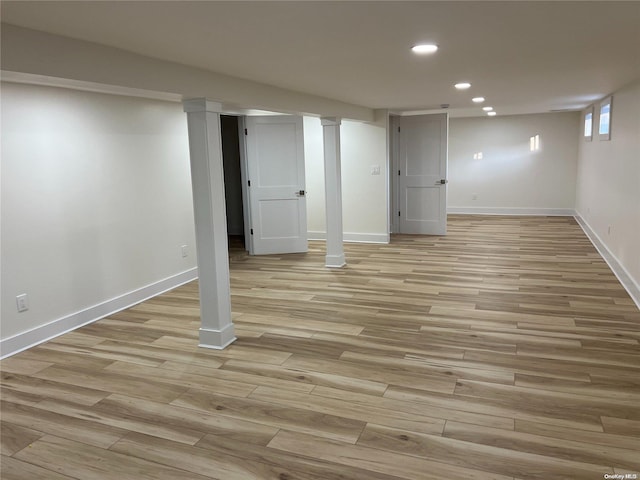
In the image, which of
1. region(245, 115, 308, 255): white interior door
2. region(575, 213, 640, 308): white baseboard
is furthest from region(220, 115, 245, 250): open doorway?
region(575, 213, 640, 308): white baseboard

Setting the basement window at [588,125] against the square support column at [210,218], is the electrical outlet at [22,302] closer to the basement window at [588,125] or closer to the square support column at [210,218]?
the square support column at [210,218]

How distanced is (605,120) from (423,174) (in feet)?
9.61

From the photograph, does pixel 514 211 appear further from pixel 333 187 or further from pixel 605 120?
pixel 333 187

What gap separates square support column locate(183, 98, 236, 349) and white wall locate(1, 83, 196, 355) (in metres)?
1.34

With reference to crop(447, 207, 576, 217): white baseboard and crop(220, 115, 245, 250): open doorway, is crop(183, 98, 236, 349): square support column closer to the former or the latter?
crop(220, 115, 245, 250): open doorway

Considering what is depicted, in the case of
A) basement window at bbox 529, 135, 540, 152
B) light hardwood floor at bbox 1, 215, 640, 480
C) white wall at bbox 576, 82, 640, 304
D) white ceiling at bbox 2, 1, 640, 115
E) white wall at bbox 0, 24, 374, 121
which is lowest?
light hardwood floor at bbox 1, 215, 640, 480

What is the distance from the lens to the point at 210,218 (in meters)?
3.81

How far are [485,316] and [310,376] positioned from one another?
1.94m

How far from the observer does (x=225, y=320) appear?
4.03 metres

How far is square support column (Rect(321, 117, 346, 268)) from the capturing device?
20.3 ft

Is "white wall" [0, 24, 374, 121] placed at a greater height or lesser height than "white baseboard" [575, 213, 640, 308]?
greater

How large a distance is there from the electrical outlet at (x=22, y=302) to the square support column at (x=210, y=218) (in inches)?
56.4

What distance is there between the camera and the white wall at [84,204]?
153 inches

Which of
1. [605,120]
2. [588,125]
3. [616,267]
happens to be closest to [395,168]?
[605,120]
